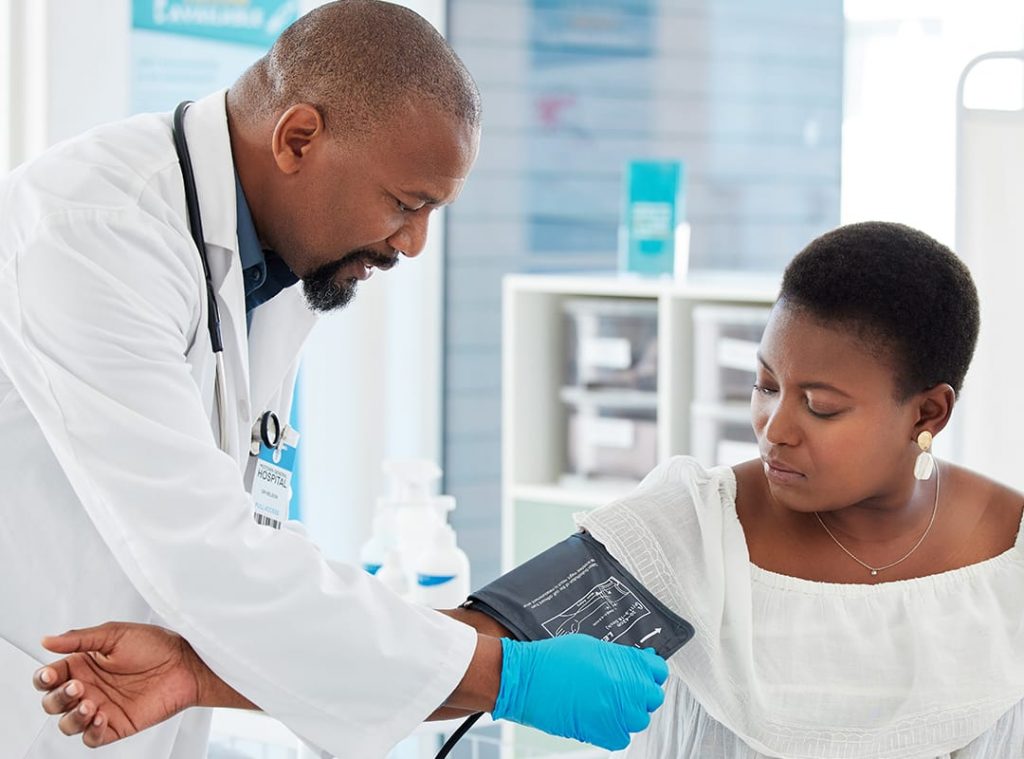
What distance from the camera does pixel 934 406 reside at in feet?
4.63

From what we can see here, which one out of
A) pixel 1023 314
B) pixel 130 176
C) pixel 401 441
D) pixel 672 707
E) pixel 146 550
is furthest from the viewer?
pixel 401 441

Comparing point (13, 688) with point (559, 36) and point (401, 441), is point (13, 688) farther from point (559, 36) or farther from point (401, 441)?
point (559, 36)

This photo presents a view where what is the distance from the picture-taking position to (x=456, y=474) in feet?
12.1

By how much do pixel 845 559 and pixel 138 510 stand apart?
0.72 m

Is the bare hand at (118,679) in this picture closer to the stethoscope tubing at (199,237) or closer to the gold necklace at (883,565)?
the stethoscope tubing at (199,237)

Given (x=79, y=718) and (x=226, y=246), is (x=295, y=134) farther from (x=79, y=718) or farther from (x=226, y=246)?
(x=79, y=718)

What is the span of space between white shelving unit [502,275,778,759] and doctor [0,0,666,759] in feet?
4.36

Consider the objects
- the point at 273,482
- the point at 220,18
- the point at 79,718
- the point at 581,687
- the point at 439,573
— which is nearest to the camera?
the point at 79,718

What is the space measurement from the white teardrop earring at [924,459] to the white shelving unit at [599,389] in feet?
3.98

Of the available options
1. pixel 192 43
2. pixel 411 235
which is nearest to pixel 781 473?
pixel 411 235

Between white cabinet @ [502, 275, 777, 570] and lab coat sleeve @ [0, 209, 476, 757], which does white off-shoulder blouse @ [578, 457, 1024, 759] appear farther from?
white cabinet @ [502, 275, 777, 570]

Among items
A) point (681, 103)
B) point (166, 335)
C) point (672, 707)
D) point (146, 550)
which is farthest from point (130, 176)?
point (681, 103)

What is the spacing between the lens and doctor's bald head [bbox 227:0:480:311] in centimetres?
135

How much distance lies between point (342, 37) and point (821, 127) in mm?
2693
